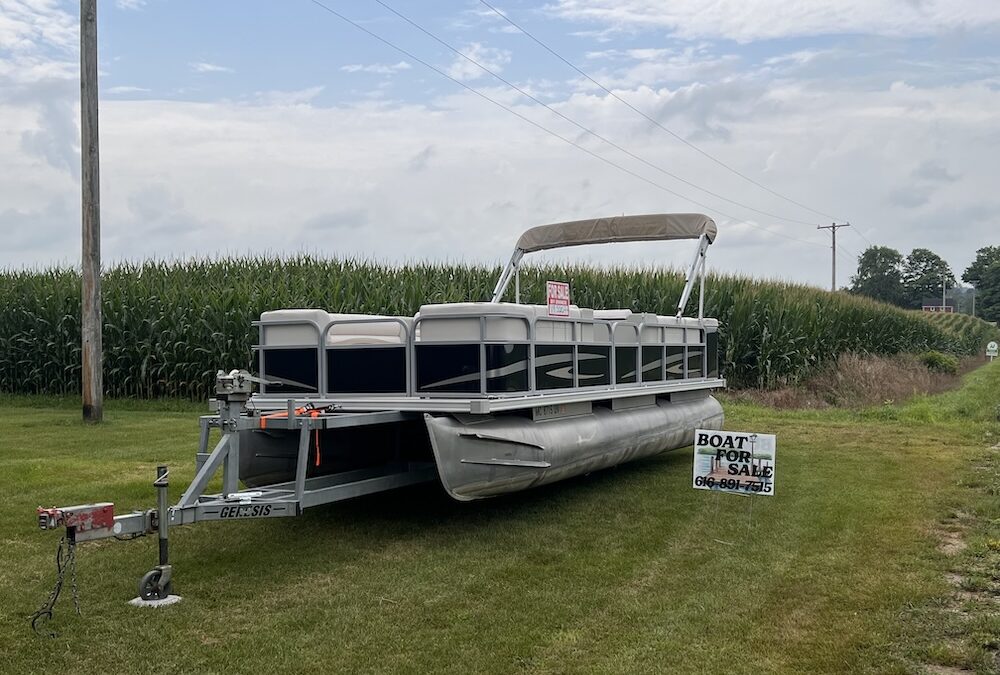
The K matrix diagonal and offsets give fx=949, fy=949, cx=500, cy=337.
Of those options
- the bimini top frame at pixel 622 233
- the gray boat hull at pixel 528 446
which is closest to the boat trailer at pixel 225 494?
the gray boat hull at pixel 528 446

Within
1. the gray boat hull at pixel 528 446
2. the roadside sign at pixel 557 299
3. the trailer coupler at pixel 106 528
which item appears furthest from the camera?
the roadside sign at pixel 557 299

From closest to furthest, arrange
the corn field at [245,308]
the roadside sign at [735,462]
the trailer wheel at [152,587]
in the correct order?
the trailer wheel at [152,587]
the roadside sign at [735,462]
the corn field at [245,308]

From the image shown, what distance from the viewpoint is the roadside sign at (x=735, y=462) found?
7680 mm

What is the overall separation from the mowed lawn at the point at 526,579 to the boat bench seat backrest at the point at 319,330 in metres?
1.51

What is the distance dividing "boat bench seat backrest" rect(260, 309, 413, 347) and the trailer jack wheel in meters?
2.65

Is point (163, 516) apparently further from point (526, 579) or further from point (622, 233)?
point (622, 233)

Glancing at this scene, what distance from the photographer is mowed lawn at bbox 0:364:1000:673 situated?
4871 millimetres

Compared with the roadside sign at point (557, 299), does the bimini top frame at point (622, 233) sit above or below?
above

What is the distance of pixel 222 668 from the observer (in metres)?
4.66

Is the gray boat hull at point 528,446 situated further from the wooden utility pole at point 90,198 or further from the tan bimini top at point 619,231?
the wooden utility pole at point 90,198

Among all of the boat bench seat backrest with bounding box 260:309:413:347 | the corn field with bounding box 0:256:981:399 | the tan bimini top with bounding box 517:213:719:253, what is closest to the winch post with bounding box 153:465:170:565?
the boat bench seat backrest with bounding box 260:309:413:347

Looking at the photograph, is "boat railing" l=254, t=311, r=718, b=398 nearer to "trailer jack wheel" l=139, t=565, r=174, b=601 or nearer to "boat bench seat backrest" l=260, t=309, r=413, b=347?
"boat bench seat backrest" l=260, t=309, r=413, b=347

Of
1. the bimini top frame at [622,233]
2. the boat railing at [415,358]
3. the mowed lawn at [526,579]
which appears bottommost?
the mowed lawn at [526,579]

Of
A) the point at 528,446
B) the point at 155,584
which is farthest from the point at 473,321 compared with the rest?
the point at 155,584
